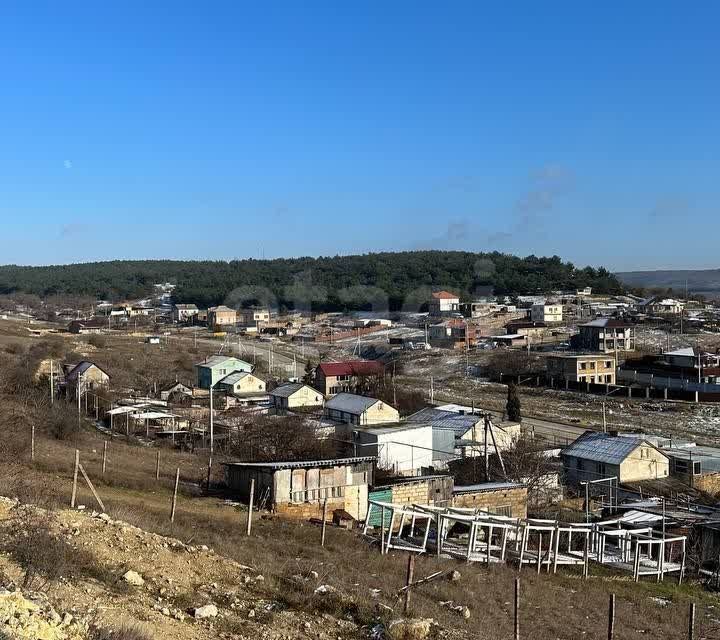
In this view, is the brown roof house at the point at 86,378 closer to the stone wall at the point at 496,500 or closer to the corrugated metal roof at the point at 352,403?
the corrugated metal roof at the point at 352,403

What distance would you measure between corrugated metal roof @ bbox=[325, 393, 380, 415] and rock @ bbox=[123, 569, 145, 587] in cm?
2251

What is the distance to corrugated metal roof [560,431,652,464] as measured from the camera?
2439cm

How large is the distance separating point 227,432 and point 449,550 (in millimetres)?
15676

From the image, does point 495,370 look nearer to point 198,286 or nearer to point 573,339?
point 573,339

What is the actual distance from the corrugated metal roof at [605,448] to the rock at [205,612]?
61.9 feet

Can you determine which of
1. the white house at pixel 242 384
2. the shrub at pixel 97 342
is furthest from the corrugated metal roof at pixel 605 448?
the shrub at pixel 97 342

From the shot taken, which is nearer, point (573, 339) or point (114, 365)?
point (114, 365)

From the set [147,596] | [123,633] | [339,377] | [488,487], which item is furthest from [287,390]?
[123,633]

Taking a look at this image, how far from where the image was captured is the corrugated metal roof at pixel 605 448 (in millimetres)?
24391

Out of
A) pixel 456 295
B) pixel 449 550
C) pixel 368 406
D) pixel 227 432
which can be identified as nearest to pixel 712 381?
pixel 368 406

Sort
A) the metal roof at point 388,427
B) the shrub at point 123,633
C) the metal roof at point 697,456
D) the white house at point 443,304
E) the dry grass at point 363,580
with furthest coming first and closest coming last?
the white house at point 443,304, the metal roof at point 388,427, the metal roof at point 697,456, the dry grass at point 363,580, the shrub at point 123,633

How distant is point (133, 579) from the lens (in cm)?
817

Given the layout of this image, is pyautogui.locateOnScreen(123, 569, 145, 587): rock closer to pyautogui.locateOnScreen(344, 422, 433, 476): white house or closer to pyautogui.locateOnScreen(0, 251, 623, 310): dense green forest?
pyautogui.locateOnScreen(344, 422, 433, 476): white house

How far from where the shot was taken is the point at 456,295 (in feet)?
327
